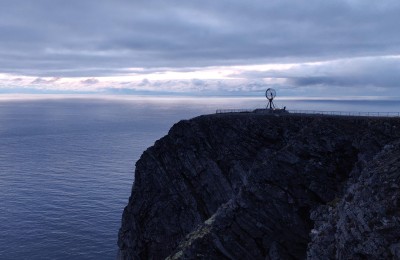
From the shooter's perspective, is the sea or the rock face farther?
the sea

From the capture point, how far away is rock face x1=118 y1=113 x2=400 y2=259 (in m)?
29.0

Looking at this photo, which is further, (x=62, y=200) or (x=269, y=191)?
(x=62, y=200)

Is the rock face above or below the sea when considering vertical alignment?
above

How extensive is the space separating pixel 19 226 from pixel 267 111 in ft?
202

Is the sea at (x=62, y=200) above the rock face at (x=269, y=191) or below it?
below

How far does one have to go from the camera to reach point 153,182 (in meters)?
65.6

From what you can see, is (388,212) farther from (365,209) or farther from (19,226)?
(19,226)

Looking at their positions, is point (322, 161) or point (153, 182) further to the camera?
point (153, 182)

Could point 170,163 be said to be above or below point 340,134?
below

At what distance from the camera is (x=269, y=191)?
43.0 meters

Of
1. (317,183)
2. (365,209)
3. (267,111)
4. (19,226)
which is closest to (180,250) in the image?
(317,183)

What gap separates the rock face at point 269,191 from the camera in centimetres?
2898

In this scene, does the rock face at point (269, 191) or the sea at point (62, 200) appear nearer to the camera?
the rock face at point (269, 191)

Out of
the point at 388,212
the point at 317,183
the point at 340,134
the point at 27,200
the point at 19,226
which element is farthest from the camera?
the point at 27,200
